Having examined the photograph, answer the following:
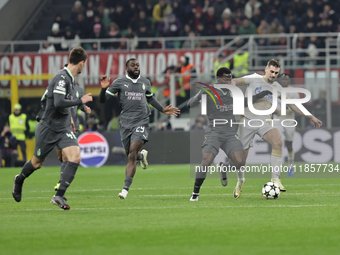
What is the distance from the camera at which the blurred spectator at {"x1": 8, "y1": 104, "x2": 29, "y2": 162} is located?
19609mm

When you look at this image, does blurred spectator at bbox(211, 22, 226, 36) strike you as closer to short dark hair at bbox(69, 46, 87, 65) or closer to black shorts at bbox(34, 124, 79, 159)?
short dark hair at bbox(69, 46, 87, 65)

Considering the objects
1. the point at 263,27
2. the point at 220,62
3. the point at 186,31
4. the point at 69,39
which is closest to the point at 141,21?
the point at 186,31

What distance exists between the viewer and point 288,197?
9.80m

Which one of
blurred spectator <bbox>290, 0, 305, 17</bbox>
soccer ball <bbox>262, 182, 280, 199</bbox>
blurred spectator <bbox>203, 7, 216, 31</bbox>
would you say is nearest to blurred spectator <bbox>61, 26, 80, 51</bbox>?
blurred spectator <bbox>203, 7, 216, 31</bbox>

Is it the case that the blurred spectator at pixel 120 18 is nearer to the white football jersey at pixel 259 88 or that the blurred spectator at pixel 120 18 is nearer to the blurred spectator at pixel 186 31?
the blurred spectator at pixel 186 31

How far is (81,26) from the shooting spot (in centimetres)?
2552

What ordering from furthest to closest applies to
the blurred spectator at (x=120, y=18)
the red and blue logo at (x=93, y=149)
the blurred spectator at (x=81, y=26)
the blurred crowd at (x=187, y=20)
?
the blurred spectator at (x=120, y=18) → the blurred spectator at (x=81, y=26) → the blurred crowd at (x=187, y=20) → the red and blue logo at (x=93, y=149)

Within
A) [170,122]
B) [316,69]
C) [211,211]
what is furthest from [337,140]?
[211,211]

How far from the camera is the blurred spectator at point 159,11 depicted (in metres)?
25.6

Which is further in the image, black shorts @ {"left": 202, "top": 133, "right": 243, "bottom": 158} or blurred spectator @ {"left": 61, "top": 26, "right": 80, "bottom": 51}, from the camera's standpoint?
blurred spectator @ {"left": 61, "top": 26, "right": 80, "bottom": 51}

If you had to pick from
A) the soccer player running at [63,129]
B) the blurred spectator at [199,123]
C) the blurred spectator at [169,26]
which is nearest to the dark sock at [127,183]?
the soccer player running at [63,129]

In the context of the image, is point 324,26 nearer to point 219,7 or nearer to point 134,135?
point 219,7

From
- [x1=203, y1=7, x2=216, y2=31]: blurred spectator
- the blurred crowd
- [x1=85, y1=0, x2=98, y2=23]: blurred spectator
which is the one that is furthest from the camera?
[x1=85, y1=0, x2=98, y2=23]: blurred spectator

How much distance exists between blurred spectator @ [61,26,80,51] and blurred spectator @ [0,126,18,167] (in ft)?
15.8
